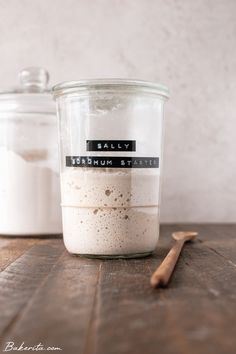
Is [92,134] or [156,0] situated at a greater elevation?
[156,0]

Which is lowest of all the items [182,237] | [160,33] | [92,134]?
[182,237]

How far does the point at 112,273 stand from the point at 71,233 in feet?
0.45

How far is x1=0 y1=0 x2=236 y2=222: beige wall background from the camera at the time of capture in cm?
125

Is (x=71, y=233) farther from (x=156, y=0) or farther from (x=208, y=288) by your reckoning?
(x=156, y=0)

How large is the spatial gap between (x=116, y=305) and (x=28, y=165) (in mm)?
538

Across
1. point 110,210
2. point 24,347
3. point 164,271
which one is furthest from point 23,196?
point 24,347

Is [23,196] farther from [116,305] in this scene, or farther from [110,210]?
[116,305]

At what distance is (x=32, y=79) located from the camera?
101 cm

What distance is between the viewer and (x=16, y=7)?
1.26 metres

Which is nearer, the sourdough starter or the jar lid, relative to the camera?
the sourdough starter

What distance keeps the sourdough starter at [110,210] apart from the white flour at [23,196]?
0.24 meters

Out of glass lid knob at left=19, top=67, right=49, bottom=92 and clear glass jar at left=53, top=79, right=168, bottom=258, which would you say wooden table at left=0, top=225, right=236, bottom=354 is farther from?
glass lid knob at left=19, top=67, right=49, bottom=92

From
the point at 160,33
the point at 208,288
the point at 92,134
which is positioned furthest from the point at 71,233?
the point at 160,33

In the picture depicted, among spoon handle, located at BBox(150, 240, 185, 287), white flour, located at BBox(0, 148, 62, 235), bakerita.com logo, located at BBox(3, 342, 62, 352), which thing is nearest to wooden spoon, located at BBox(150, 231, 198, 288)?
spoon handle, located at BBox(150, 240, 185, 287)
